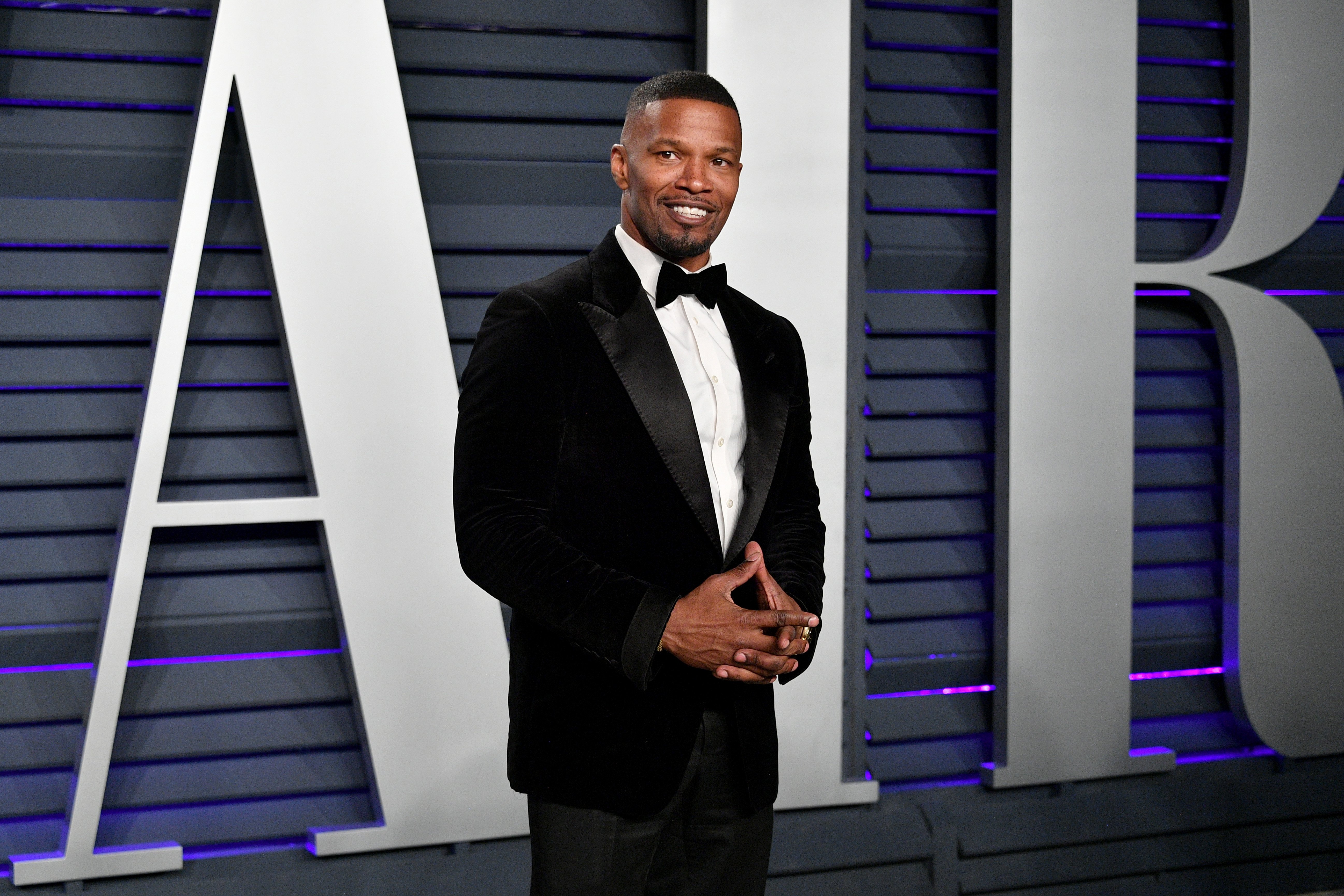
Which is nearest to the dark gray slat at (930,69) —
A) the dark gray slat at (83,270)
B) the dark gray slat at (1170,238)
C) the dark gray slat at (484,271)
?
the dark gray slat at (1170,238)

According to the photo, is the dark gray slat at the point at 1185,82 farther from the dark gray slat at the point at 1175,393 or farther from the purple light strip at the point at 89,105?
the purple light strip at the point at 89,105

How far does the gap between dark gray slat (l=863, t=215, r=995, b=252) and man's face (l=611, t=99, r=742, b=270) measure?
1294 millimetres

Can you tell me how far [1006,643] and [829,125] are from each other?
1.31 meters

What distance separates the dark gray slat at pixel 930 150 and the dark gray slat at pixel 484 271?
0.84m

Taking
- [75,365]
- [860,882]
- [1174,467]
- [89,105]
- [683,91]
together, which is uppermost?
[89,105]

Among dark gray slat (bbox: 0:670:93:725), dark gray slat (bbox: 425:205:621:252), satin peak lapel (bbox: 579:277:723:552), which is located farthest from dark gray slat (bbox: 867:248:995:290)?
dark gray slat (bbox: 0:670:93:725)

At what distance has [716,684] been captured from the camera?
5.06 feet

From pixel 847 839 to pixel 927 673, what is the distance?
448 mm

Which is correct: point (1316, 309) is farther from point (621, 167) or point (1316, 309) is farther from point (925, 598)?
point (621, 167)

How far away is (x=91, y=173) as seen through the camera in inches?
93.7

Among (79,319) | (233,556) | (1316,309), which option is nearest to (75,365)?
(79,319)

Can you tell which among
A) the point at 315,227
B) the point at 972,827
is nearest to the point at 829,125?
the point at 315,227

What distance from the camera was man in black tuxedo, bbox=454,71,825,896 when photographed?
1398 millimetres

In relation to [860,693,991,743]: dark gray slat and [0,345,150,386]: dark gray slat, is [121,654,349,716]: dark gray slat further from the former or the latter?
[860,693,991,743]: dark gray slat
